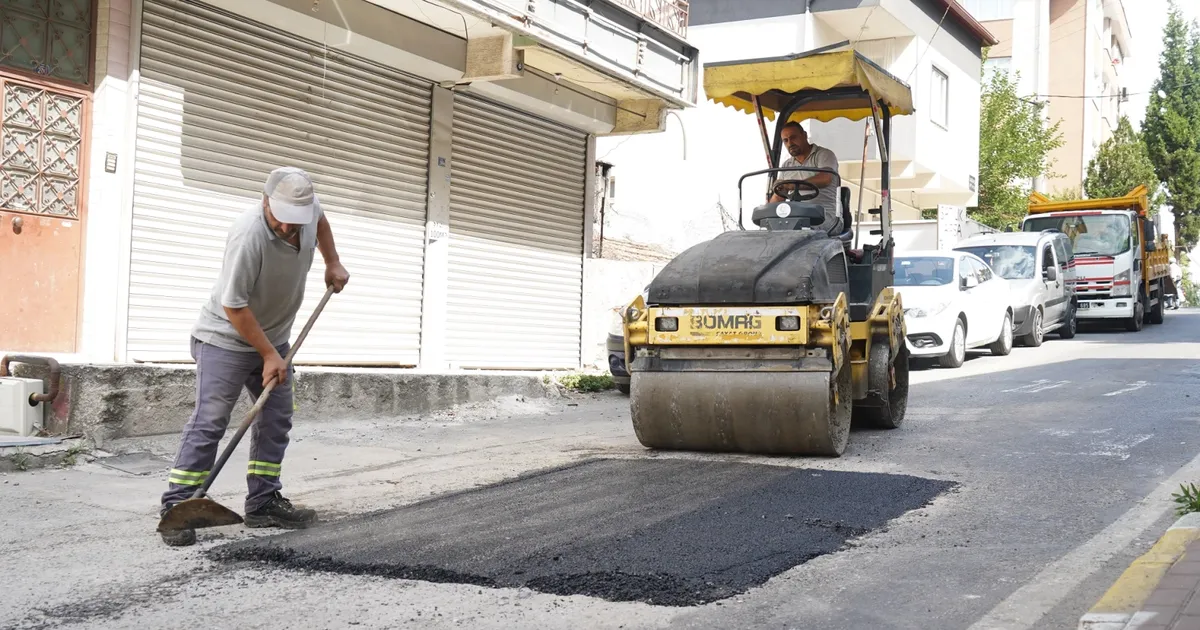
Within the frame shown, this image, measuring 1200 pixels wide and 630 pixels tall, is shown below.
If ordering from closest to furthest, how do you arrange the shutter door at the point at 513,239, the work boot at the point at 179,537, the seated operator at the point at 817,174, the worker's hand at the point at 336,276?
the work boot at the point at 179,537 < the worker's hand at the point at 336,276 < the seated operator at the point at 817,174 < the shutter door at the point at 513,239

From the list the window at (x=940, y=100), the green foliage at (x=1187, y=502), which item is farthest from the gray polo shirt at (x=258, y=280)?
the window at (x=940, y=100)

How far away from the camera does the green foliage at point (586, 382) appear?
44.0 feet

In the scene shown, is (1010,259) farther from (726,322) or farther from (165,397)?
(165,397)

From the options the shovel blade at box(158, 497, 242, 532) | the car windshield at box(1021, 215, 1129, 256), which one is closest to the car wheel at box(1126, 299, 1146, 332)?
the car windshield at box(1021, 215, 1129, 256)

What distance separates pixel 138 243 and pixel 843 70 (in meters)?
5.80

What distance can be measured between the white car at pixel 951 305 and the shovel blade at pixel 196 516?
11.0 meters

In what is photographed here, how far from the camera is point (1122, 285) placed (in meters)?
22.7

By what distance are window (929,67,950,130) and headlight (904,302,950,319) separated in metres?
14.0

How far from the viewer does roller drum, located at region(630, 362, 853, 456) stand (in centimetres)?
748

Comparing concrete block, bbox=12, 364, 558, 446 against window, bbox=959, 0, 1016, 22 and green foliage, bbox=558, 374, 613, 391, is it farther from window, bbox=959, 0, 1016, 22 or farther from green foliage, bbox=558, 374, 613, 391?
window, bbox=959, 0, 1016, 22

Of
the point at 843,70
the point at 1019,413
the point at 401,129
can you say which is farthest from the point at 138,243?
the point at 1019,413

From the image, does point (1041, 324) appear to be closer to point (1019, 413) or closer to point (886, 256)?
point (1019, 413)

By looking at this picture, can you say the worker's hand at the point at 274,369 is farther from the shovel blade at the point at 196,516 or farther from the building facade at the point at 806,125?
the building facade at the point at 806,125

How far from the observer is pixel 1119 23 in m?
65.9
